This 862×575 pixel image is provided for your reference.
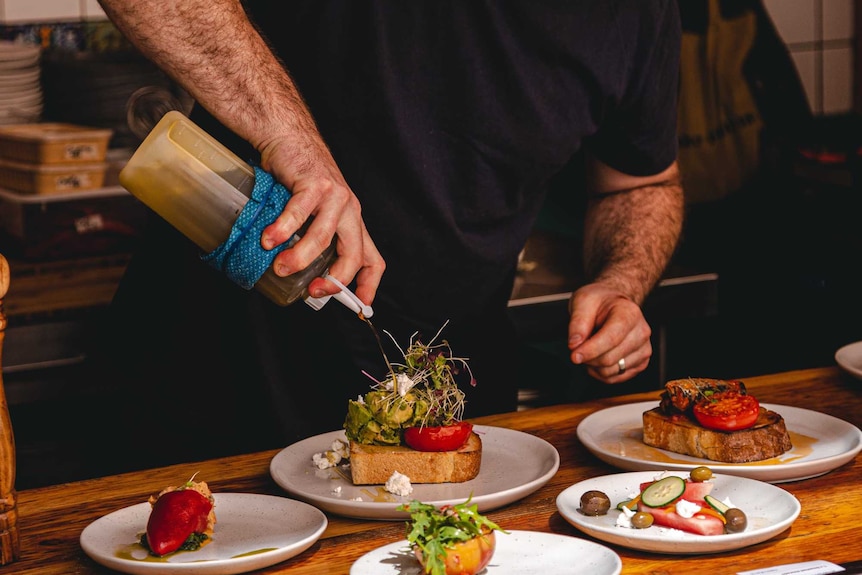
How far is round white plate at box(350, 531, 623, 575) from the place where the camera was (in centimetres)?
107

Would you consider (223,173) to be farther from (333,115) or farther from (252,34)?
(333,115)

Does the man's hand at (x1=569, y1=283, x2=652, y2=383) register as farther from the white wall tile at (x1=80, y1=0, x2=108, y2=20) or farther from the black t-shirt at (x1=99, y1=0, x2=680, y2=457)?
the white wall tile at (x1=80, y1=0, x2=108, y2=20)

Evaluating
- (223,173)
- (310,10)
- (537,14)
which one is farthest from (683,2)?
(223,173)

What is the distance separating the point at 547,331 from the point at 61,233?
129 cm

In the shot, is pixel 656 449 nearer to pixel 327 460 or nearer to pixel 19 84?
pixel 327 460

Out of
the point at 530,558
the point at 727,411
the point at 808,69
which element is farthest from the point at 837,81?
the point at 530,558

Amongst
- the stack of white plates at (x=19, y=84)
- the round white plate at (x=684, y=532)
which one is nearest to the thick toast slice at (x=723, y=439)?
the round white plate at (x=684, y=532)

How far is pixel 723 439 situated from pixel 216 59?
838mm

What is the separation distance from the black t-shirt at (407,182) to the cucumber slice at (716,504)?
2.69ft

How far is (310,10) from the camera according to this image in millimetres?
1806

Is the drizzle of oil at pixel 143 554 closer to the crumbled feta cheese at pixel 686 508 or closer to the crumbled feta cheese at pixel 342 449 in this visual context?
the crumbled feta cheese at pixel 342 449

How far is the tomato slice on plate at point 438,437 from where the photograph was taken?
140 cm

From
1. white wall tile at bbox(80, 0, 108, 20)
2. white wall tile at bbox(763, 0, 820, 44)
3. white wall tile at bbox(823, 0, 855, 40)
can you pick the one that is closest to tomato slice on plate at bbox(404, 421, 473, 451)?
white wall tile at bbox(80, 0, 108, 20)

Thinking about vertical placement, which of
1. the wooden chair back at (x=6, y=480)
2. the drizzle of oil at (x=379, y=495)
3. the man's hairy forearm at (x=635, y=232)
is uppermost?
the wooden chair back at (x=6, y=480)
